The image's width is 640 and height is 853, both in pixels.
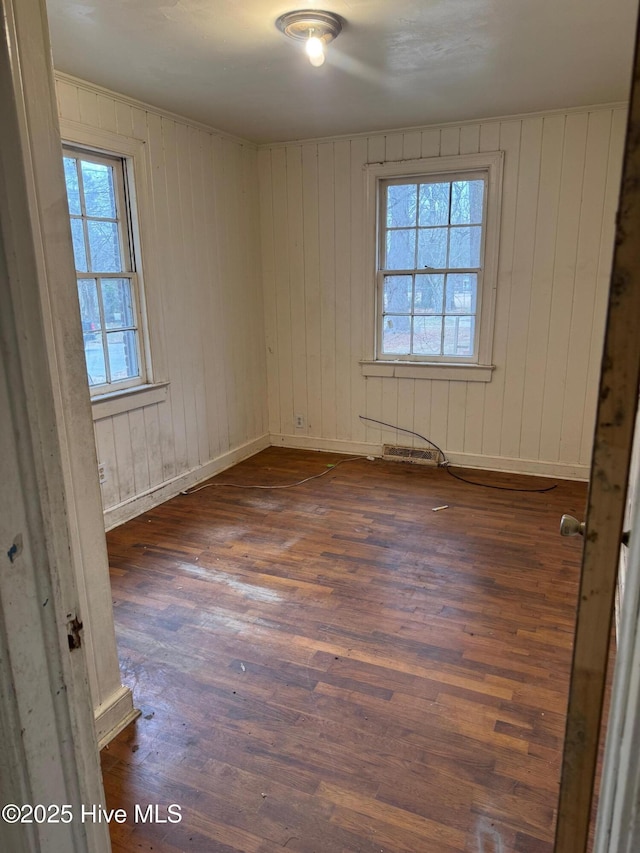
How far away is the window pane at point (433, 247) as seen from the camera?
427 cm

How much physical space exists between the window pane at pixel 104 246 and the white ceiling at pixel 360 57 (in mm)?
763

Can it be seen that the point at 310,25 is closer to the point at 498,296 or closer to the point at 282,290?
the point at 498,296

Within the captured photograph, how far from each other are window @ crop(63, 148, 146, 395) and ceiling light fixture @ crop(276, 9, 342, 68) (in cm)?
143

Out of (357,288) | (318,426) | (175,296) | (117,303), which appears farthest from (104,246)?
(318,426)

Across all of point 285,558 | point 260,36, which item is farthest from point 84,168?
point 285,558

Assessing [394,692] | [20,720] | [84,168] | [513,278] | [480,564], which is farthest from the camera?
[513,278]

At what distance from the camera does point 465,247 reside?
423cm

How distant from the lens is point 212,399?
4.41 meters

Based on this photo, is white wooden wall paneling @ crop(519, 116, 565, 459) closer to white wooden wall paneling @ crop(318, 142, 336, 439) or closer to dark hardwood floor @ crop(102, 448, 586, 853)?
dark hardwood floor @ crop(102, 448, 586, 853)

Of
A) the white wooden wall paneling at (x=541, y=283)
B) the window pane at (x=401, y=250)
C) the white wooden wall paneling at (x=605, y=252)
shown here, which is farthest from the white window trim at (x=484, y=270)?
the white wooden wall paneling at (x=605, y=252)

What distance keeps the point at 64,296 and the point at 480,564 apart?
239 cm

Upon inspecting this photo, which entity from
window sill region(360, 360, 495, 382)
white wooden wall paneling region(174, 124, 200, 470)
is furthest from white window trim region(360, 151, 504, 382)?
white wooden wall paneling region(174, 124, 200, 470)

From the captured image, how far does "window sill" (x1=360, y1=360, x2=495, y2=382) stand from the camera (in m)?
4.35

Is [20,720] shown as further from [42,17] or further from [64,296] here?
[42,17]
